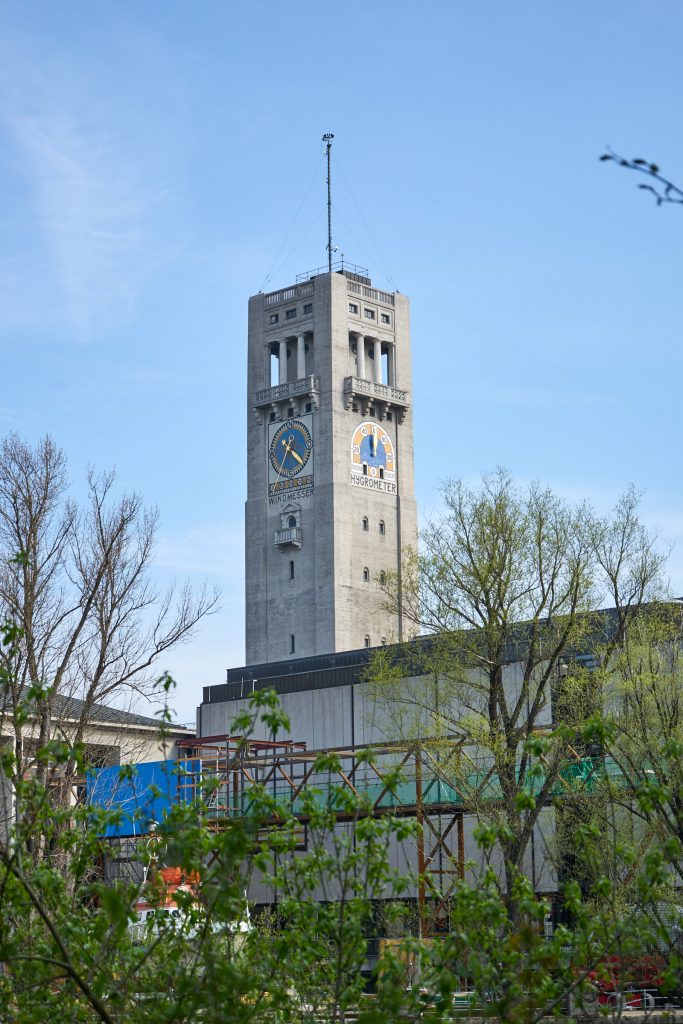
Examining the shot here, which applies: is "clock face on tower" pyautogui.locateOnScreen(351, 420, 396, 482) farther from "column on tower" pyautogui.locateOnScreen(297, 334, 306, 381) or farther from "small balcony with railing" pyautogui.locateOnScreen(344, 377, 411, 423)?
"column on tower" pyautogui.locateOnScreen(297, 334, 306, 381)

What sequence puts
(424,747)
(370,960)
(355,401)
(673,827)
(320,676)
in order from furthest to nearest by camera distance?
(355,401) → (320,676) → (370,960) → (424,747) → (673,827)

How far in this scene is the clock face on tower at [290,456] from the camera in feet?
350

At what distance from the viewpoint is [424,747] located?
129 feet

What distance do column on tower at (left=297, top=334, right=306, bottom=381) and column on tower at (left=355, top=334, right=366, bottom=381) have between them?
158 inches

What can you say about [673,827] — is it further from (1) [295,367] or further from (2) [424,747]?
(1) [295,367]

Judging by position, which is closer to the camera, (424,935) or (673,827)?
(673,827)

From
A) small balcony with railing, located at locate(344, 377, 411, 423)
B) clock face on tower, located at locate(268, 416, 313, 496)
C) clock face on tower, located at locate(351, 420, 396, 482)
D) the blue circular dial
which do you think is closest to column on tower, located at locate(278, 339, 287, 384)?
clock face on tower, located at locate(268, 416, 313, 496)

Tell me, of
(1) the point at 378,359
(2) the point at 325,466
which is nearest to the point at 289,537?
(2) the point at 325,466

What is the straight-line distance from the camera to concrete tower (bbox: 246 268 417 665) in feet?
340

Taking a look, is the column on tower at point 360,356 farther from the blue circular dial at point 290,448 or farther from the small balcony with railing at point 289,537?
the small balcony with railing at point 289,537

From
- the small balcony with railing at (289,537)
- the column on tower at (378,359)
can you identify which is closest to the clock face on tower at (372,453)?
the column on tower at (378,359)

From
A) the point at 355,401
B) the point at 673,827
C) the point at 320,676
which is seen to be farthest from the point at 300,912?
the point at 355,401

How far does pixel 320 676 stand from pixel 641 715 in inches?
1155

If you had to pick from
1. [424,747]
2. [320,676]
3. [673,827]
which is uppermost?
[320,676]
